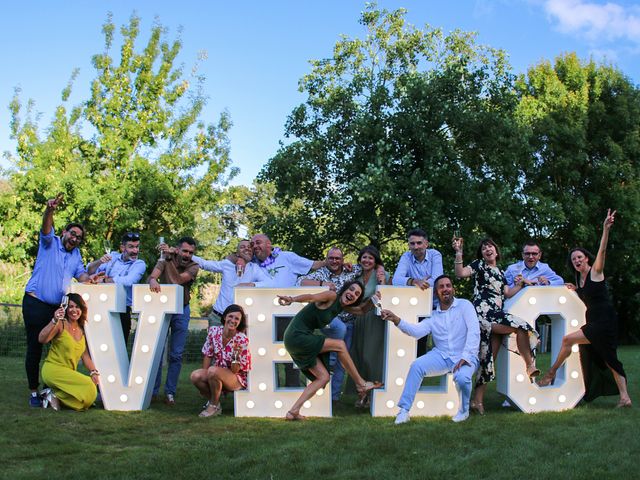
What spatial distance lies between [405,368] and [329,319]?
113 cm

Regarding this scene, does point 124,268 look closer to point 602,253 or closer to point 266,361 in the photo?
point 266,361

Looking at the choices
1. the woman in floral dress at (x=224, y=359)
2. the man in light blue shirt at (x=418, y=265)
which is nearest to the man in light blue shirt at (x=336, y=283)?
the man in light blue shirt at (x=418, y=265)

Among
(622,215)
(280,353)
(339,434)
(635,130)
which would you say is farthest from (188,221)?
(635,130)

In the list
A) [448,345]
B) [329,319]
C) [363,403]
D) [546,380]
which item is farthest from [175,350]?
[546,380]

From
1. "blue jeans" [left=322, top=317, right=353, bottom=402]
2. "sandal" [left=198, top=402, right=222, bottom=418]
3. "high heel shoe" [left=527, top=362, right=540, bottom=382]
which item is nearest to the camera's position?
"sandal" [left=198, top=402, right=222, bottom=418]

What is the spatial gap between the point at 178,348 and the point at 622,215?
2274cm

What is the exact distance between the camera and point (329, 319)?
754cm

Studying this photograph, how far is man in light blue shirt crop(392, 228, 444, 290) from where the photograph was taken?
8453 mm

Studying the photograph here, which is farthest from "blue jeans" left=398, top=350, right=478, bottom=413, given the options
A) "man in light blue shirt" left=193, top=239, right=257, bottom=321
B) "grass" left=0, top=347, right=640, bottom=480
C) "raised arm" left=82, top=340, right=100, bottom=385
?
"raised arm" left=82, top=340, right=100, bottom=385

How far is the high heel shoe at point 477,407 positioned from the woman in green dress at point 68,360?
429 centimetres

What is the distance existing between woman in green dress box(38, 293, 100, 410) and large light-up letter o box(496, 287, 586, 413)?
4.72 meters

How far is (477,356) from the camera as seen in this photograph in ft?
25.2

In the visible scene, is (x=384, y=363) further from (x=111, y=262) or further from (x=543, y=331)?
(x=543, y=331)

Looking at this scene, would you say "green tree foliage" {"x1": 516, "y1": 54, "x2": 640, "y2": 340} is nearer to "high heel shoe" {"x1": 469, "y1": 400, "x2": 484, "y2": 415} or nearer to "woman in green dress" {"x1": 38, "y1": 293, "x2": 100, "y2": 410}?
"high heel shoe" {"x1": 469, "y1": 400, "x2": 484, "y2": 415}
